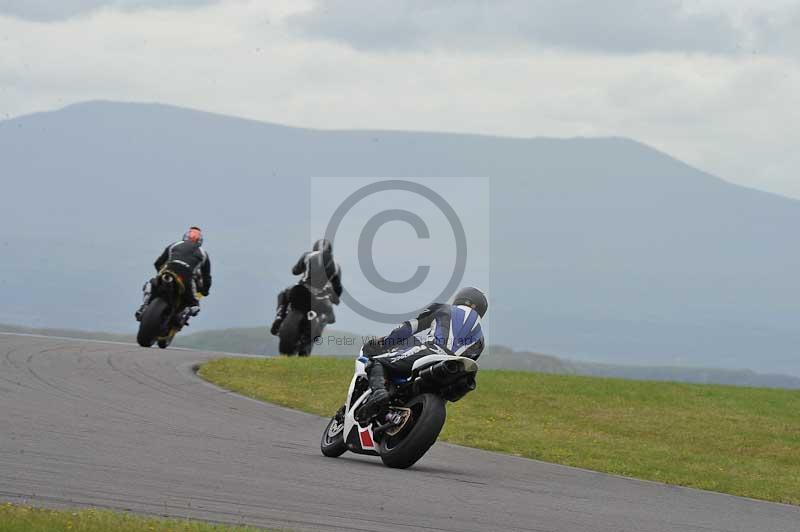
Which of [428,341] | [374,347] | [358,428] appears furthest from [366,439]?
[428,341]

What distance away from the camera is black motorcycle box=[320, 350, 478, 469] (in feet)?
38.3

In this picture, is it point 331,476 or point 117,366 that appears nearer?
point 331,476

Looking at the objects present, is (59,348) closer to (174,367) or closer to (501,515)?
(174,367)

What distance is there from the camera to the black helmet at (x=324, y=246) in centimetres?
2391

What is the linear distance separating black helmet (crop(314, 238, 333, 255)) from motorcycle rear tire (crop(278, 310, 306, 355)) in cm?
118

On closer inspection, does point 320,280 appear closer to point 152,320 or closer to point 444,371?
point 152,320

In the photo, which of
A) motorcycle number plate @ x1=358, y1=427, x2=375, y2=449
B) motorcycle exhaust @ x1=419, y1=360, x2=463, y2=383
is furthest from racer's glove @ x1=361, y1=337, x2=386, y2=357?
motorcycle exhaust @ x1=419, y1=360, x2=463, y2=383

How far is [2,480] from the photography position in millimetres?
9133

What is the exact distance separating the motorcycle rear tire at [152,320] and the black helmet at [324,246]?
9.28ft

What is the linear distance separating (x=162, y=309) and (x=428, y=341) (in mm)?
11156

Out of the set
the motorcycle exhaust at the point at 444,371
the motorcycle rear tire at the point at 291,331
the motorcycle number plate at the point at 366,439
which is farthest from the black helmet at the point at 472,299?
the motorcycle rear tire at the point at 291,331

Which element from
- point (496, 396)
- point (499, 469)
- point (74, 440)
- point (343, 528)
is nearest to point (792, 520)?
point (499, 469)

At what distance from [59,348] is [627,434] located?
9077mm

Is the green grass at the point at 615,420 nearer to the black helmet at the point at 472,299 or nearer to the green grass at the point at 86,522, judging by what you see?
the black helmet at the point at 472,299
